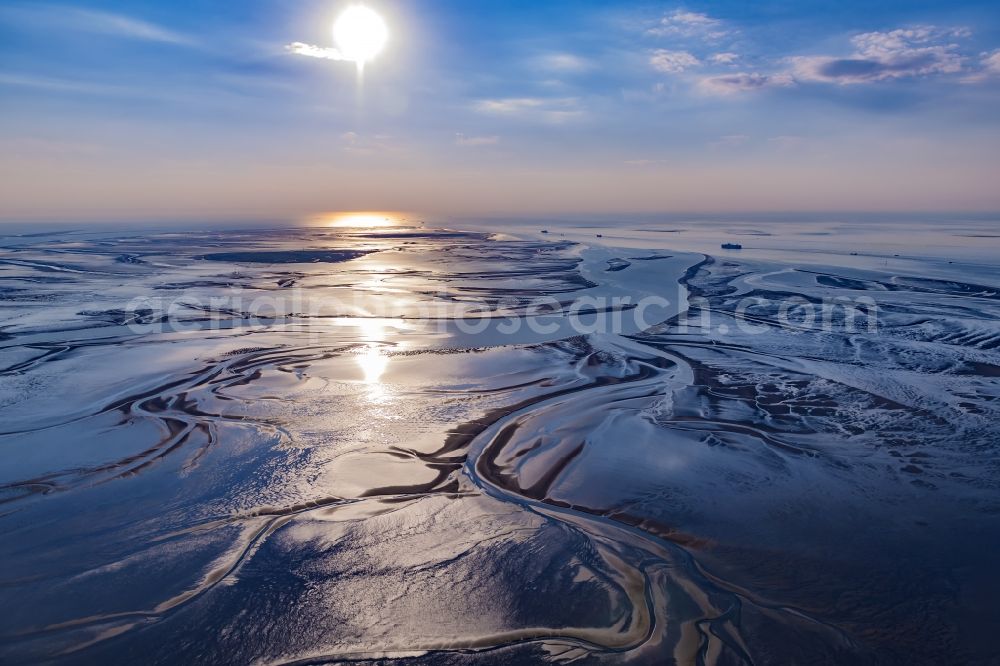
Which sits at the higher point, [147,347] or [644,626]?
[147,347]

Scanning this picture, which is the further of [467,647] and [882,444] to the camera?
[882,444]

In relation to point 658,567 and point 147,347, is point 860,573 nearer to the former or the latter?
point 658,567

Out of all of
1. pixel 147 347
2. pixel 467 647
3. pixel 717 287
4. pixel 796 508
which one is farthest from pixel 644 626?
pixel 717 287

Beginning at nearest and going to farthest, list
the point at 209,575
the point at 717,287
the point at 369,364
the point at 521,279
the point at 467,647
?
the point at 467,647 → the point at 209,575 → the point at 369,364 → the point at 717,287 → the point at 521,279

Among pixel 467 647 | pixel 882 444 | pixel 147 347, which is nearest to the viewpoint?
→ pixel 467 647

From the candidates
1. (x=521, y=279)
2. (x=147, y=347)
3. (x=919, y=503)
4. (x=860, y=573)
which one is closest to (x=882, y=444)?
(x=919, y=503)

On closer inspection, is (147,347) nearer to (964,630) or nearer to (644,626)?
(644,626)
